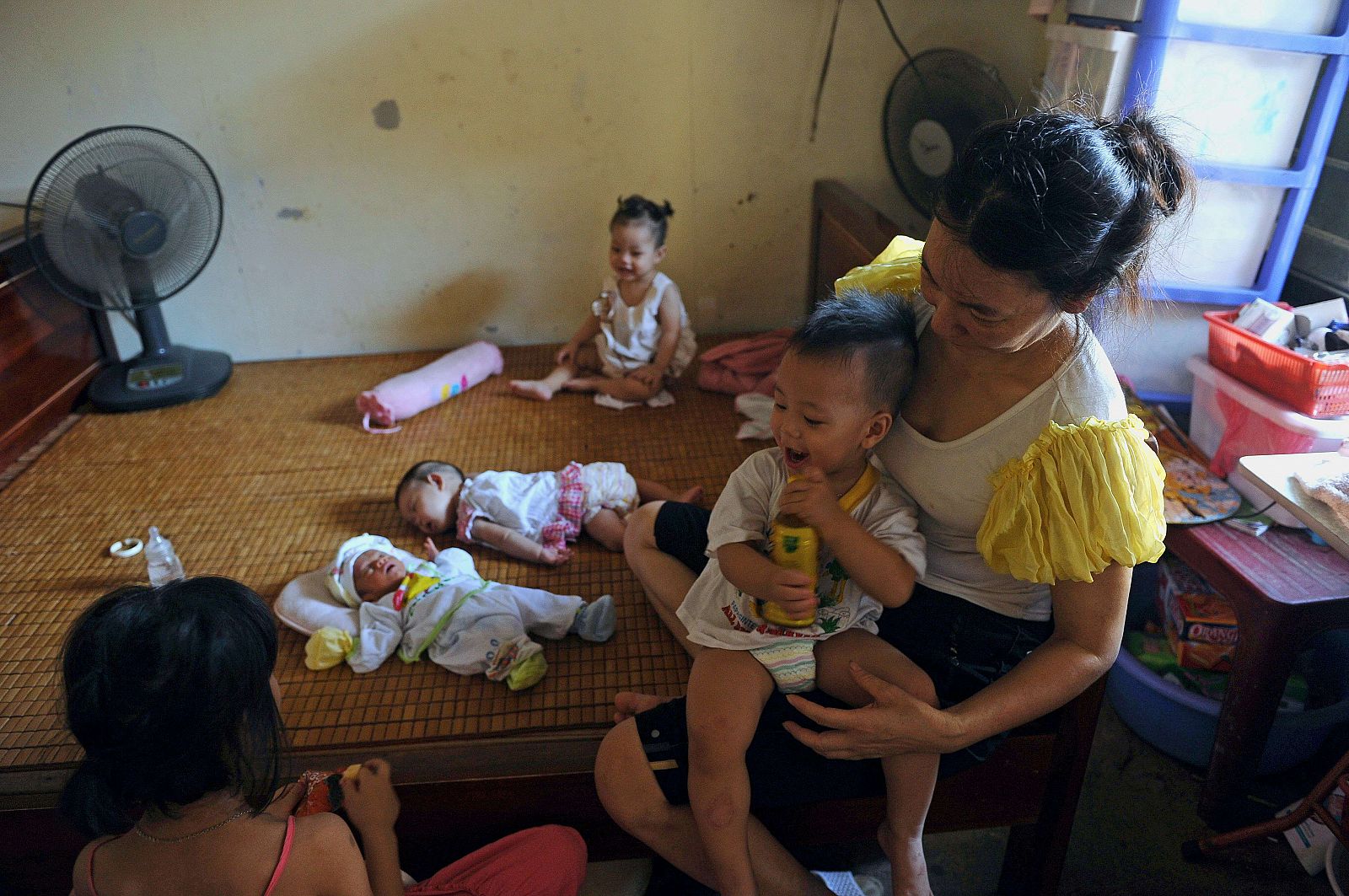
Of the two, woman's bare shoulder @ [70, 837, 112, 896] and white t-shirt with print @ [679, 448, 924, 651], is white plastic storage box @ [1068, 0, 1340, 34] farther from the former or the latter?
woman's bare shoulder @ [70, 837, 112, 896]

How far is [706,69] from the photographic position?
2.67 m

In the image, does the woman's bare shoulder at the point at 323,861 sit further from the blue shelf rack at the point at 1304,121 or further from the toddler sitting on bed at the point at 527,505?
the blue shelf rack at the point at 1304,121

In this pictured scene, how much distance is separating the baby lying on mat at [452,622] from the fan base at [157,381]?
→ 1263mm

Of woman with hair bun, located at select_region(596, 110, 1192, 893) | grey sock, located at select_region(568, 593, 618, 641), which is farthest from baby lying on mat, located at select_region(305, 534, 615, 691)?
woman with hair bun, located at select_region(596, 110, 1192, 893)

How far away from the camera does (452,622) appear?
1621 mm

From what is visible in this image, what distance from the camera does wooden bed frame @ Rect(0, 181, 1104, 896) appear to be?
4.29ft

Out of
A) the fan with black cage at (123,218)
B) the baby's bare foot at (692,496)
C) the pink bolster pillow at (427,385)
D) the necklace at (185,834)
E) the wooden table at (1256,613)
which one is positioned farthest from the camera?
the pink bolster pillow at (427,385)

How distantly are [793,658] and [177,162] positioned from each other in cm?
212

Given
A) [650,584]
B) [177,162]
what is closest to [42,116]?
[177,162]

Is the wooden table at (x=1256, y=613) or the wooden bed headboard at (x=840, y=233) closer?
the wooden table at (x=1256, y=613)

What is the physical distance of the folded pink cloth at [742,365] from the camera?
2557mm

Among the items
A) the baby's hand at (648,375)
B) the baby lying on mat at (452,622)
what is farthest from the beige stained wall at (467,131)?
the baby lying on mat at (452,622)

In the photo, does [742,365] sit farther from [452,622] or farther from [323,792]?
[323,792]

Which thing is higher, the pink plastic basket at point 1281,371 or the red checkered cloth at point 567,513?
the pink plastic basket at point 1281,371
